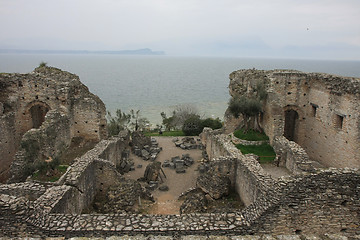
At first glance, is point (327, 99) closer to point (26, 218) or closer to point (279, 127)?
point (279, 127)

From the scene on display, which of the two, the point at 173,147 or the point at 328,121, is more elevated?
the point at 328,121

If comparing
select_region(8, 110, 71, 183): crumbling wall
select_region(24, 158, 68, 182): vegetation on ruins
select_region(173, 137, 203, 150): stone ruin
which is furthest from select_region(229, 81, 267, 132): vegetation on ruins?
select_region(24, 158, 68, 182): vegetation on ruins

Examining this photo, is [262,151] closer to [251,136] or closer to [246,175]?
[251,136]

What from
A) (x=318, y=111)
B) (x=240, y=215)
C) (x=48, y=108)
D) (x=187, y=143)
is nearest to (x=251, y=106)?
(x=318, y=111)

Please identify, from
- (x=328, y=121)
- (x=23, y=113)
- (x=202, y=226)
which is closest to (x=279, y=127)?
(x=328, y=121)

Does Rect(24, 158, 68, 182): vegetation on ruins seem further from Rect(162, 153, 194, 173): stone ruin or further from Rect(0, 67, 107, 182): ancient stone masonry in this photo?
Rect(162, 153, 194, 173): stone ruin

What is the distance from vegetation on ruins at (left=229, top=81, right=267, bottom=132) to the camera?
622 inches

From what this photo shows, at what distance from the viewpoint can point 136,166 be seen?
17188 mm

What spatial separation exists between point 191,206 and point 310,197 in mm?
4526

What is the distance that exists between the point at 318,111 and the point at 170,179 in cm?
950

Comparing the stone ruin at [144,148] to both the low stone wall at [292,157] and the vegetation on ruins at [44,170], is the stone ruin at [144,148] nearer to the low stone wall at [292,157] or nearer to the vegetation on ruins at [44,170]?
the vegetation on ruins at [44,170]

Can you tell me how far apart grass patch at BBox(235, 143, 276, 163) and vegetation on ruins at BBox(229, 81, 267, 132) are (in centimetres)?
157

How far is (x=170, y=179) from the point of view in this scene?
15562 mm

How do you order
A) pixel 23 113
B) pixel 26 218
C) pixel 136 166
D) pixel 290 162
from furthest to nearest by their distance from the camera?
pixel 136 166 → pixel 23 113 → pixel 290 162 → pixel 26 218
